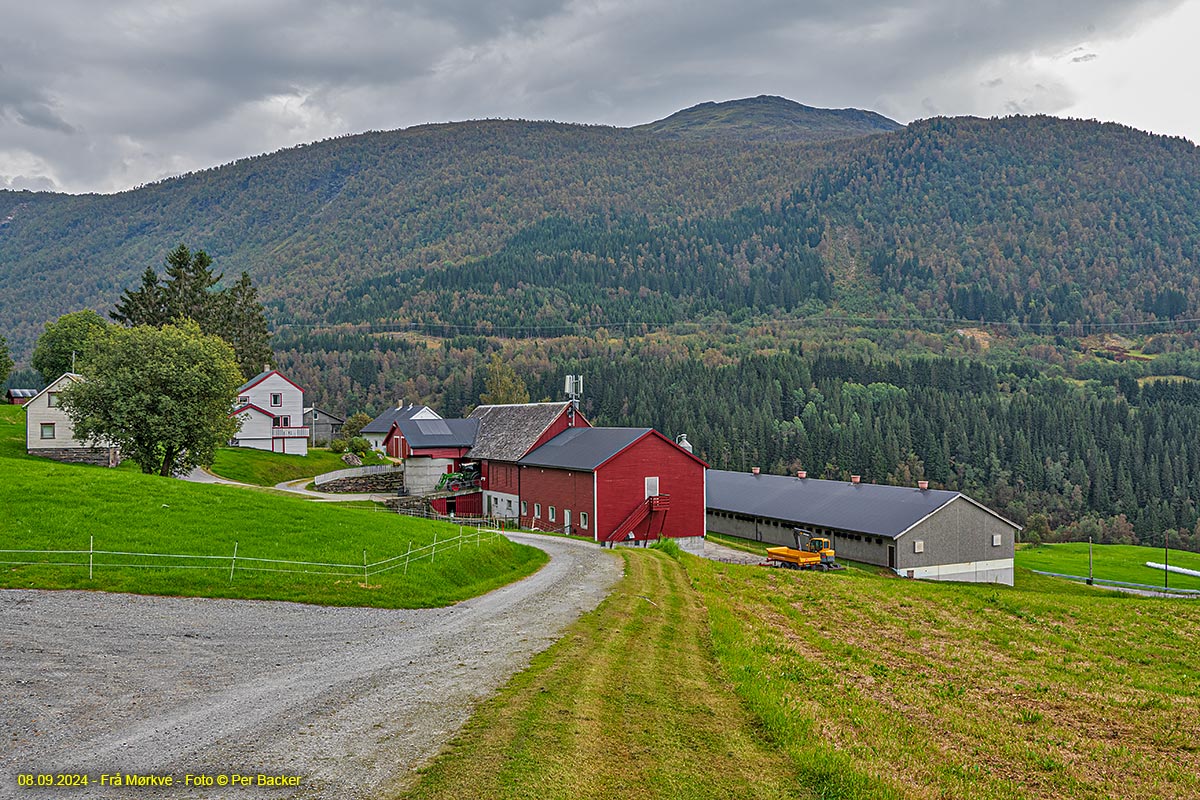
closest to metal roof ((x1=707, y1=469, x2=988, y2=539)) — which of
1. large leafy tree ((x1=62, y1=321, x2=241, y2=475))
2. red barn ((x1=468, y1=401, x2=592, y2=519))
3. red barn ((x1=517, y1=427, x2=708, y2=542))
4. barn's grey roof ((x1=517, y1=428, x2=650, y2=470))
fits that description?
red barn ((x1=517, y1=427, x2=708, y2=542))

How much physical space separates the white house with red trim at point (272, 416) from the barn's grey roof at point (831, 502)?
4532 centimetres

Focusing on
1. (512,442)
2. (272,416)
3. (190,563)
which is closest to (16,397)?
(272,416)

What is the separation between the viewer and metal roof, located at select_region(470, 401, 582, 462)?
6519cm

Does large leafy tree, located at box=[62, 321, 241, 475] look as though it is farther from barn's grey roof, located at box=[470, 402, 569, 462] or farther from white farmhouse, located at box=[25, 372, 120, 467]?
barn's grey roof, located at box=[470, 402, 569, 462]

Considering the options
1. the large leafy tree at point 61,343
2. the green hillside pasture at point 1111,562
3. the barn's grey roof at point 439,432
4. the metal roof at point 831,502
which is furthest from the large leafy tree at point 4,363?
the green hillside pasture at point 1111,562

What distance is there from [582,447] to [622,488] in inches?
206

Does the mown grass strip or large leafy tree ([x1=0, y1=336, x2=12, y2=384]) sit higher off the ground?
large leafy tree ([x1=0, y1=336, x2=12, y2=384])

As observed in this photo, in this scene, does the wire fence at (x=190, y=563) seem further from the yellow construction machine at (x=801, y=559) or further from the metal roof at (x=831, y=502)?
the metal roof at (x=831, y=502)

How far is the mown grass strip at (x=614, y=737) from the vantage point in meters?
9.67

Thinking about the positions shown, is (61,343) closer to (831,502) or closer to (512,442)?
(512,442)

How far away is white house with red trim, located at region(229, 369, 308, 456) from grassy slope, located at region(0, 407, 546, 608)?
1983 inches

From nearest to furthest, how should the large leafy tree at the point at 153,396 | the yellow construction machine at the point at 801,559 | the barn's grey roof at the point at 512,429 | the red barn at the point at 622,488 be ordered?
the large leafy tree at the point at 153,396, the yellow construction machine at the point at 801,559, the red barn at the point at 622,488, the barn's grey roof at the point at 512,429

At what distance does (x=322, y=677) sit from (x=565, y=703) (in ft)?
15.8

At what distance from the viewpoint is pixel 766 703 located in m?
13.5
